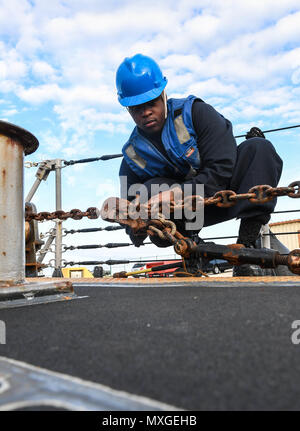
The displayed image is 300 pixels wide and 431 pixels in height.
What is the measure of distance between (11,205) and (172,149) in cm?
126

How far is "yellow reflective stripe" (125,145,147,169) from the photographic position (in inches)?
99.6

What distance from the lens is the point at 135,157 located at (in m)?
2.56

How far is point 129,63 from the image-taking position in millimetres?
2326

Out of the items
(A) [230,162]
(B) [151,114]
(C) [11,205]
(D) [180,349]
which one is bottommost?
(D) [180,349]

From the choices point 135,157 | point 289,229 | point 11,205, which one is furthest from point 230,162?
point 289,229

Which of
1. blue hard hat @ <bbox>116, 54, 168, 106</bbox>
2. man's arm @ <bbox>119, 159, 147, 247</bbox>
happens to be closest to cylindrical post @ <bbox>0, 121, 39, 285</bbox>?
blue hard hat @ <bbox>116, 54, 168, 106</bbox>

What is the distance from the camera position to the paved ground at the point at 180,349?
376 millimetres

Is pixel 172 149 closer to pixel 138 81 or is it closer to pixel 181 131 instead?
pixel 181 131

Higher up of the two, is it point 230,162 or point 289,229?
point 230,162

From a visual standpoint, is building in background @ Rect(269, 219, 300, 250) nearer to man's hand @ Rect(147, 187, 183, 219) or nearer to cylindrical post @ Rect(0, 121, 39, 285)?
man's hand @ Rect(147, 187, 183, 219)

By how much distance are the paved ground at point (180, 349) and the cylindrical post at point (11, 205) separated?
327mm

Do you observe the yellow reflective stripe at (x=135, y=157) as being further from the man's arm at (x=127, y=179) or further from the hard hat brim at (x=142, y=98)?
the hard hat brim at (x=142, y=98)
